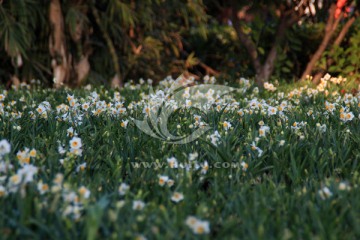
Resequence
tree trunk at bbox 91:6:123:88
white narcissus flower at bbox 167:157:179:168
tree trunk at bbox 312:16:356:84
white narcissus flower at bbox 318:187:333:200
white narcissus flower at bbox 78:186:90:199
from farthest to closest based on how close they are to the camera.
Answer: tree trunk at bbox 312:16:356:84 < tree trunk at bbox 91:6:123:88 < white narcissus flower at bbox 167:157:179:168 < white narcissus flower at bbox 318:187:333:200 < white narcissus flower at bbox 78:186:90:199

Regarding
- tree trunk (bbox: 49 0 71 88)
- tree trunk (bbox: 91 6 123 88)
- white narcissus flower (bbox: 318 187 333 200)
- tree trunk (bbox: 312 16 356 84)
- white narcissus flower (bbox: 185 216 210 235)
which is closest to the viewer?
white narcissus flower (bbox: 185 216 210 235)

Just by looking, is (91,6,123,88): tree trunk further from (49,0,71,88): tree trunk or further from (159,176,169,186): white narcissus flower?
(159,176,169,186): white narcissus flower

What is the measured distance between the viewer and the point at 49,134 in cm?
306

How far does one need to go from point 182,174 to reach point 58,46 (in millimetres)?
3995

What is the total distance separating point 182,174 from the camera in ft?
7.45

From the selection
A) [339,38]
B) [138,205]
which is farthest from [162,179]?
[339,38]

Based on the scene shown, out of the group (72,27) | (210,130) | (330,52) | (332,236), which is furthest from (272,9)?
(332,236)

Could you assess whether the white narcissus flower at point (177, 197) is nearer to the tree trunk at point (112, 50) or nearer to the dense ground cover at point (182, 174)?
the dense ground cover at point (182, 174)

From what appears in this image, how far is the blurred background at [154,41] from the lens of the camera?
582 centimetres

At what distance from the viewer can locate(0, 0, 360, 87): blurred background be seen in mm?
5824

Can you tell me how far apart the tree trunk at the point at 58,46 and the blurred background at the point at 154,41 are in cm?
1

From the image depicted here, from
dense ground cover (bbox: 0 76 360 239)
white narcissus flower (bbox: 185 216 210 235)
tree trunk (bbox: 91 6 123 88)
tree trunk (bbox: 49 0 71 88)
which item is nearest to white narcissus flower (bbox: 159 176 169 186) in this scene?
dense ground cover (bbox: 0 76 360 239)

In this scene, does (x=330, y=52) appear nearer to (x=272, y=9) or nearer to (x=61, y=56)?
(x=272, y=9)

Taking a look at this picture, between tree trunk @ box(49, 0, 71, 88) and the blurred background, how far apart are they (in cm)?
1
